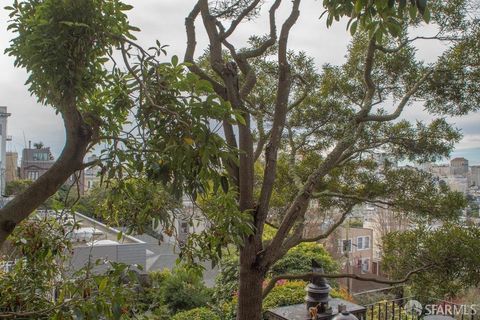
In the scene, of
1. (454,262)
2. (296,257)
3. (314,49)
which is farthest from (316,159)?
(296,257)

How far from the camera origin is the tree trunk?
230cm

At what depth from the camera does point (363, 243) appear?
51.0 ft

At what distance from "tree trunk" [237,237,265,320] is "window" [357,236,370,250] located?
1395cm

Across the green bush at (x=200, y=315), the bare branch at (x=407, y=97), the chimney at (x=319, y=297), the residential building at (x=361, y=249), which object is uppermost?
the bare branch at (x=407, y=97)

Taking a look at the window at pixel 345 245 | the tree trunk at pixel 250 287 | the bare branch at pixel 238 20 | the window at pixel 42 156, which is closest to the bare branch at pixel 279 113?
the tree trunk at pixel 250 287

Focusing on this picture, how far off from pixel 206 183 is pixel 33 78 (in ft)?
1.84

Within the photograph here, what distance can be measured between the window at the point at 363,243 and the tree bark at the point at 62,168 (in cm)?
1547

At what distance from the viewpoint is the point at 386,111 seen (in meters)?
3.58

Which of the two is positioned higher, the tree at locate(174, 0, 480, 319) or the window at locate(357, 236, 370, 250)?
the tree at locate(174, 0, 480, 319)

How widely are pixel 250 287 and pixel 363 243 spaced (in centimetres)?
1448

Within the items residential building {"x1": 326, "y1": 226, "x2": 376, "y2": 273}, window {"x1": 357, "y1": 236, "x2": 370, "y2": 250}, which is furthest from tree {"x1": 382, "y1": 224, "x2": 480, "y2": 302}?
window {"x1": 357, "y1": 236, "x2": 370, "y2": 250}

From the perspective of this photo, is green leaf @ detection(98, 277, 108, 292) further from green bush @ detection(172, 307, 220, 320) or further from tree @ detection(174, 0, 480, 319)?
green bush @ detection(172, 307, 220, 320)

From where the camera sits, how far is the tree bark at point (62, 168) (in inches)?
40.9

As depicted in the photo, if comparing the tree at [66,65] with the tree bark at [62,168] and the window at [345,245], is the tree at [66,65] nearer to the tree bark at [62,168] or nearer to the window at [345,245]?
the tree bark at [62,168]
